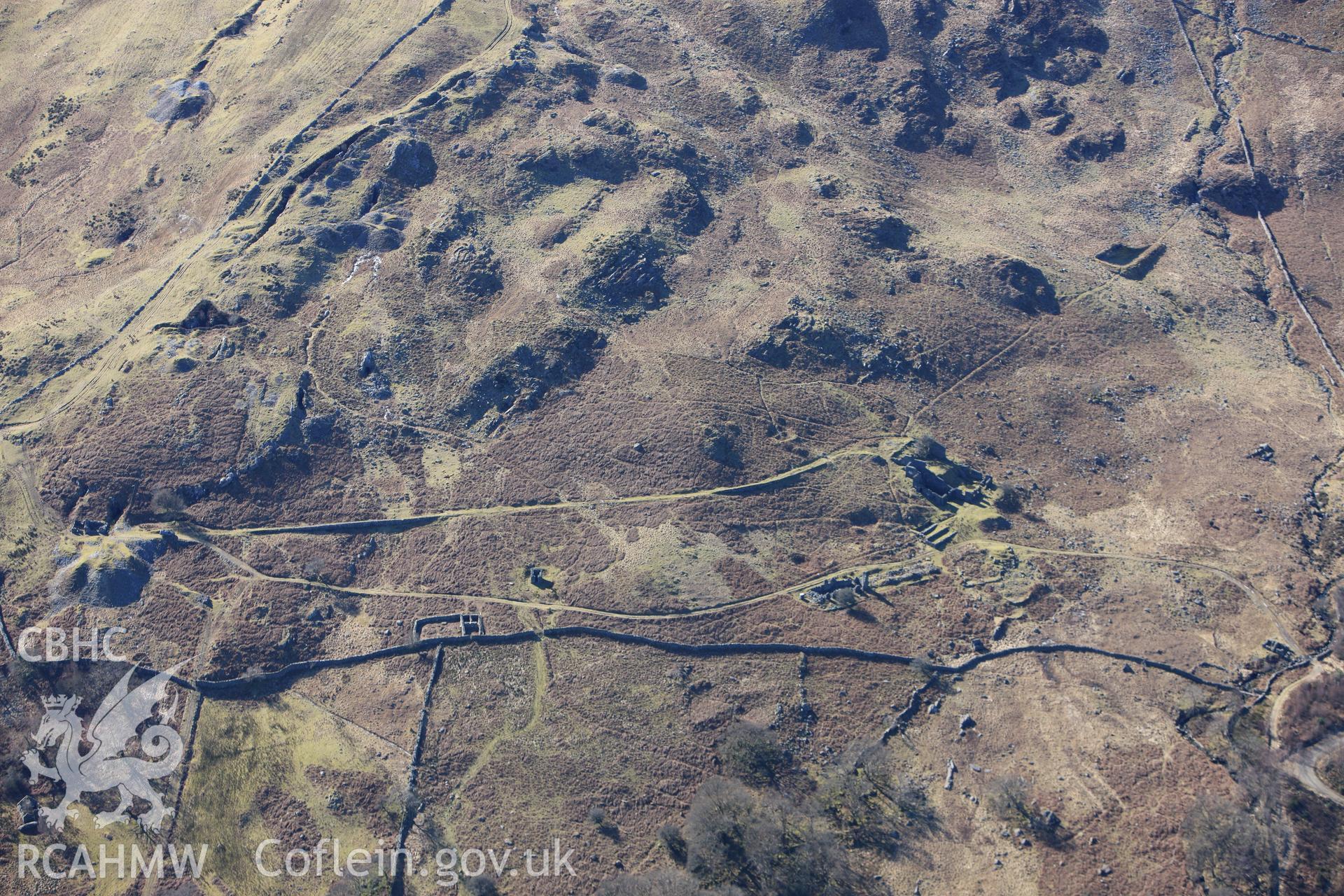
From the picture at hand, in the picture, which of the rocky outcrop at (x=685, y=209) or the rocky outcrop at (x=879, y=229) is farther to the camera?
the rocky outcrop at (x=879, y=229)

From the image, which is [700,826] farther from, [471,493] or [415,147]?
[415,147]

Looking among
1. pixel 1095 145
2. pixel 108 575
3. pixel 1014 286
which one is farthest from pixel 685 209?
pixel 108 575

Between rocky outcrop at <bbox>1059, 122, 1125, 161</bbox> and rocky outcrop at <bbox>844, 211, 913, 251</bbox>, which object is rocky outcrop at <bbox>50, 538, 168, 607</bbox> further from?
rocky outcrop at <bbox>1059, 122, 1125, 161</bbox>

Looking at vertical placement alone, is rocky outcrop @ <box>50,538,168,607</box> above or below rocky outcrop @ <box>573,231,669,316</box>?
above

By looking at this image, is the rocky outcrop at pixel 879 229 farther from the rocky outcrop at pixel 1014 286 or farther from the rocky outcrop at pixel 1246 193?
the rocky outcrop at pixel 1246 193

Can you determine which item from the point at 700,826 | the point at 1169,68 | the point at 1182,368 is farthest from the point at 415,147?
the point at 1169,68

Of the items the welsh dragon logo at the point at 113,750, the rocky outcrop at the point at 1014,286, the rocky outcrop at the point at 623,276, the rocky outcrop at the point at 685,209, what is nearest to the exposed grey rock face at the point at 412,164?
the rocky outcrop at the point at 623,276

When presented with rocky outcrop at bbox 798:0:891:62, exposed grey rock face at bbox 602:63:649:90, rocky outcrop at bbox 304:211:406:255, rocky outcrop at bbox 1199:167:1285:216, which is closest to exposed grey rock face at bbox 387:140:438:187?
rocky outcrop at bbox 304:211:406:255

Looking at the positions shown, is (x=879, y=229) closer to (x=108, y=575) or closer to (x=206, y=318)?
(x=206, y=318)
